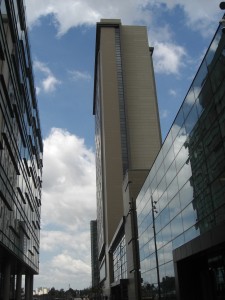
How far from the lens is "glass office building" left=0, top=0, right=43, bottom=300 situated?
103ft

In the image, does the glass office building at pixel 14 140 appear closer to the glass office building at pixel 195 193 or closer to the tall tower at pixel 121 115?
the glass office building at pixel 195 193

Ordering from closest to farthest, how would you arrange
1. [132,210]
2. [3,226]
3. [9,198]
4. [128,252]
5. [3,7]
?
[3,7]
[3,226]
[9,198]
[132,210]
[128,252]

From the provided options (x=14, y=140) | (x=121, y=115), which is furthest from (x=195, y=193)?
(x=121, y=115)

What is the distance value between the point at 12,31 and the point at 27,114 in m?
15.4

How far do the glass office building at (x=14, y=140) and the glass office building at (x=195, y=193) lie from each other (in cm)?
1299

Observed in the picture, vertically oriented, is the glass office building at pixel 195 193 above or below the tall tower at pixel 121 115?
below

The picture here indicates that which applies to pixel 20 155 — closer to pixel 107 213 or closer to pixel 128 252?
pixel 128 252

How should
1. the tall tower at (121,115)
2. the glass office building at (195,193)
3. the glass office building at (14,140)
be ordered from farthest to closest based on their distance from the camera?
the tall tower at (121,115) → the glass office building at (14,140) → the glass office building at (195,193)

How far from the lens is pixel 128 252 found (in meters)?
56.3

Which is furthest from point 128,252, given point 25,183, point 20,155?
point 20,155

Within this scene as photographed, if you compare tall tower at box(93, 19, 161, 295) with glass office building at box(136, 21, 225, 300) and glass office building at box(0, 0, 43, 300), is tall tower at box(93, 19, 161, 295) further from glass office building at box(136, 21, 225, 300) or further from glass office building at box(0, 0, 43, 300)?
glass office building at box(136, 21, 225, 300)

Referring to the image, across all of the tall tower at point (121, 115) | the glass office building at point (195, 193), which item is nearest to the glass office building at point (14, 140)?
the glass office building at point (195, 193)

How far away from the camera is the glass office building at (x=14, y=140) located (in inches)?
1230

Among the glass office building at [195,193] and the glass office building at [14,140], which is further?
the glass office building at [14,140]
